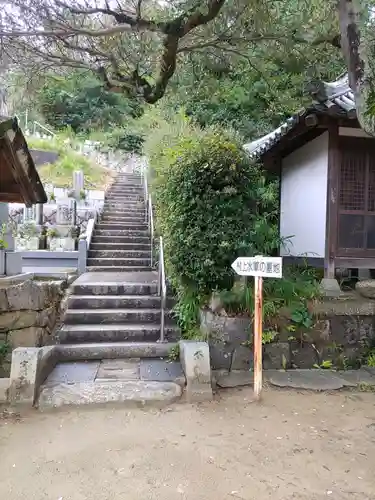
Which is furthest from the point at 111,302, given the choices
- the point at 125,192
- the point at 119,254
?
the point at 125,192

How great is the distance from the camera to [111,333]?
588cm

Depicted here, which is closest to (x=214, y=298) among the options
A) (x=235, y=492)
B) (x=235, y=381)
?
(x=235, y=381)

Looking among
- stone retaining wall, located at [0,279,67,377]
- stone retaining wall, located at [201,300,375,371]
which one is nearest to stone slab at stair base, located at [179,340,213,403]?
stone retaining wall, located at [201,300,375,371]

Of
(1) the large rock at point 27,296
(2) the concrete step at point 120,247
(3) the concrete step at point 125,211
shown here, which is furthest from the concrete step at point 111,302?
(3) the concrete step at point 125,211

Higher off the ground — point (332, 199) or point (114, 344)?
point (332, 199)

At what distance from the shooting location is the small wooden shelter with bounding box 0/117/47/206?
5.11 meters

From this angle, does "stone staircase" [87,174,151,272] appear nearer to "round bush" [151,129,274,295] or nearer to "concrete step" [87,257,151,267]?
"concrete step" [87,257,151,267]

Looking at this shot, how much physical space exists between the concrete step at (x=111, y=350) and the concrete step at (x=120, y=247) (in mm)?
5205

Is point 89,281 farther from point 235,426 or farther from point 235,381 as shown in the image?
point 235,426

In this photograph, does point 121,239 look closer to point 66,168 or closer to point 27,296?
point 27,296

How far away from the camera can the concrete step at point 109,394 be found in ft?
14.0

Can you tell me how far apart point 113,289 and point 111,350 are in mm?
1642

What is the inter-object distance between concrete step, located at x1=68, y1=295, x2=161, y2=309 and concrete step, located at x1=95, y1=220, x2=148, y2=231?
5.66 m

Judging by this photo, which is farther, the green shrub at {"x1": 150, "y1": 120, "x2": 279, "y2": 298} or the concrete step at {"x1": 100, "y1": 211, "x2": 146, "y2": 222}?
the concrete step at {"x1": 100, "y1": 211, "x2": 146, "y2": 222}
